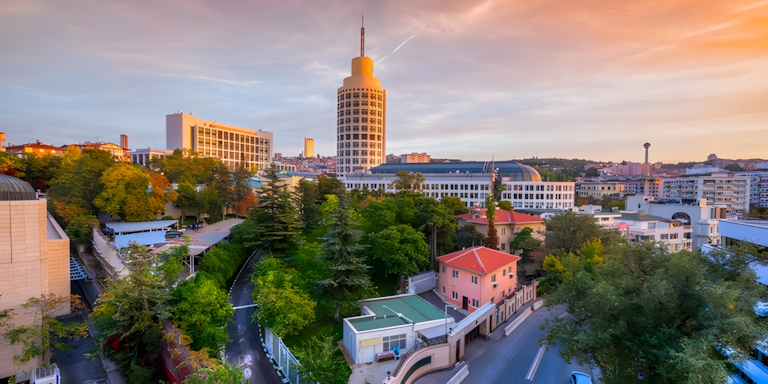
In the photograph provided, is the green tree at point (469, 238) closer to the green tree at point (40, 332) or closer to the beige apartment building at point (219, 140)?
the green tree at point (40, 332)

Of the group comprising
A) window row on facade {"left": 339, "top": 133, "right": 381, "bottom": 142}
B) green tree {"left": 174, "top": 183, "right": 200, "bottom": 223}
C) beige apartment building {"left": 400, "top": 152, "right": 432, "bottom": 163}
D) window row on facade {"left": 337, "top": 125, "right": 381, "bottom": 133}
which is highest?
window row on facade {"left": 337, "top": 125, "right": 381, "bottom": 133}

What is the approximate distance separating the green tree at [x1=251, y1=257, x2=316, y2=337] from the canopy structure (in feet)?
50.6


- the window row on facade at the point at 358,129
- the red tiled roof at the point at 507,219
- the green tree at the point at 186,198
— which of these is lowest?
the red tiled roof at the point at 507,219

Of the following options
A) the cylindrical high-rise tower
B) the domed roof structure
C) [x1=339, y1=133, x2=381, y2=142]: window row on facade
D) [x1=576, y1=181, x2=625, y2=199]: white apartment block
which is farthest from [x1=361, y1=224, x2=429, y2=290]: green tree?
[x1=576, y1=181, x2=625, y2=199]: white apartment block

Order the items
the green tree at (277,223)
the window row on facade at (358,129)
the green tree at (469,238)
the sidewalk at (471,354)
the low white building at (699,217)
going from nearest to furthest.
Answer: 1. the sidewalk at (471,354)
2. the green tree at (277,223)
3. the green tree at (469,238)
4. the low white building at (699,217)
5. the window row on facade at (358,129)

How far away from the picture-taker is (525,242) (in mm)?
41812

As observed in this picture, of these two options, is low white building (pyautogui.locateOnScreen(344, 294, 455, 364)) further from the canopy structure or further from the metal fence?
the canopy structure

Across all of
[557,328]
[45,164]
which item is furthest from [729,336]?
[45,164]

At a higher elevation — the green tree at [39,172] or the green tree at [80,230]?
the green tree at [39,172]

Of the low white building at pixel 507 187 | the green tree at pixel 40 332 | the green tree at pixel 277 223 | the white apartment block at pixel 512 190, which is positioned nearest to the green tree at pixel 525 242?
the green tree at pixel 277 223

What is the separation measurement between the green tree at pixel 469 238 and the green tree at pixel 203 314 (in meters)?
27.3

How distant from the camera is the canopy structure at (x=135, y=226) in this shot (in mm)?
31672

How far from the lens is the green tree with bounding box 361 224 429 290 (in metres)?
30.1

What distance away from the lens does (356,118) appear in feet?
341
